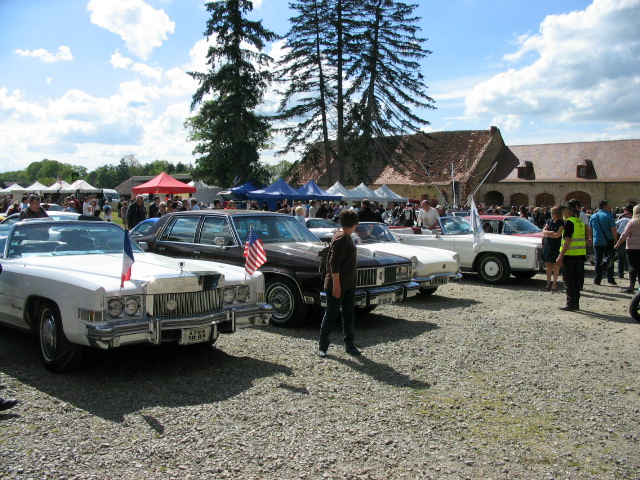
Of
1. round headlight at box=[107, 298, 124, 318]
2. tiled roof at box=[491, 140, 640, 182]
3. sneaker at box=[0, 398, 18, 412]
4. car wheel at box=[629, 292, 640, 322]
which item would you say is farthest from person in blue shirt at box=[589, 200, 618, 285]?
tiled roof at box=[491, 140, 640, 182]

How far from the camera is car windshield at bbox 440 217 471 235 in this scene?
1366 centimetres

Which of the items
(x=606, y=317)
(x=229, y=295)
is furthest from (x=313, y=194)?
(x=229, y=295)

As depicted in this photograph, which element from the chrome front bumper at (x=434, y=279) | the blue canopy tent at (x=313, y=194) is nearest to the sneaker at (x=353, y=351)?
the chrome front bumper at (x=434, y=279)

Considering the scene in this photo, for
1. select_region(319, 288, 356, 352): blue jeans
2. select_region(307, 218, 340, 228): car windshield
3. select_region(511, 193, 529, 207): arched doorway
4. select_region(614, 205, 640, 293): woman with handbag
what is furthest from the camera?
select_region(511, 193, 529, 207): arched doorway

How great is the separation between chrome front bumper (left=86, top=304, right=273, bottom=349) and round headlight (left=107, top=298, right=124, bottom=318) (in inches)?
3.6

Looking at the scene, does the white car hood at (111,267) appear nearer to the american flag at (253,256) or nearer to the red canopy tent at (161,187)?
the american flag at (253,256)

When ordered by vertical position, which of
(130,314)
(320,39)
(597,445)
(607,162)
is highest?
(320,39)

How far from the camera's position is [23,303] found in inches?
221

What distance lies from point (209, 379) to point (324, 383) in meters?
1.14

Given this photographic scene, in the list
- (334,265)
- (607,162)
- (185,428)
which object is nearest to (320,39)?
(607,162)

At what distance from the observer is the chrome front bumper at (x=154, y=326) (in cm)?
483

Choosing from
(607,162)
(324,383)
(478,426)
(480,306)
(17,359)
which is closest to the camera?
(478,426)

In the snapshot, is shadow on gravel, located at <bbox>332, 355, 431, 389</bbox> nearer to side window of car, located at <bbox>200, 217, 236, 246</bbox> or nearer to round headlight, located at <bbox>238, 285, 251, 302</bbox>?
round headlight, located at <bbox>238, 285, 251, 302</bbox>

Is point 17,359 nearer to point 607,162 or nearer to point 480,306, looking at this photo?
point 480,306
